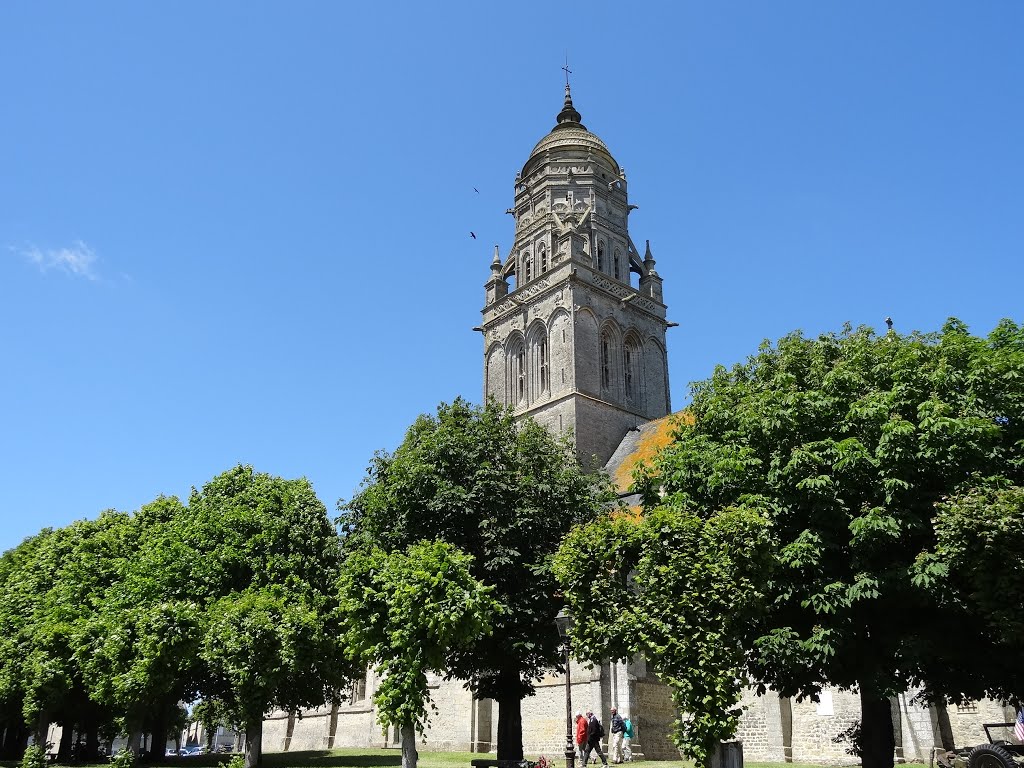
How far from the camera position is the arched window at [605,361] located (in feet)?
165

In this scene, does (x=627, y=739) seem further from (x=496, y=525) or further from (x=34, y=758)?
(x=34, y=758)

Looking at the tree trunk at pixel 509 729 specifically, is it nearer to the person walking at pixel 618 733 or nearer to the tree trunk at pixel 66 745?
the person walking at pixel 618 733

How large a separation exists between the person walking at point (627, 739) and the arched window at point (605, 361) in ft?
80.6

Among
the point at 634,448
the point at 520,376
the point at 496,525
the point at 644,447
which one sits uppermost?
the point at 520,376

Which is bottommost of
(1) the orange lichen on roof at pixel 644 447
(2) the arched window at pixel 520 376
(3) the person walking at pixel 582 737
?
(3) the person walking at pixel 582 737

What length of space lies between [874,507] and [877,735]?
5.20 meters

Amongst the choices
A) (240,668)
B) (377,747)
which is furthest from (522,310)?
(240,668)

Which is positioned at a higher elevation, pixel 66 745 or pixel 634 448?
pixel 634 448

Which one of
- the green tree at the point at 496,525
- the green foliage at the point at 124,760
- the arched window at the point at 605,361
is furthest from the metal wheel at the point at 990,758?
the arched window at the point at 605,361

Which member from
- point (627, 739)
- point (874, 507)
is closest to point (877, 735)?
point (874, 507)

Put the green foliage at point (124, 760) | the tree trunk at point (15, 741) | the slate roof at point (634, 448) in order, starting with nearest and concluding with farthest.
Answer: the green foliage at point (124, 760) < the tree trunk at point (15, 741) < the slate roof at point (634, 448)

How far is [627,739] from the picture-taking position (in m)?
27.7

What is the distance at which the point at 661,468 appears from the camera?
68.9ft

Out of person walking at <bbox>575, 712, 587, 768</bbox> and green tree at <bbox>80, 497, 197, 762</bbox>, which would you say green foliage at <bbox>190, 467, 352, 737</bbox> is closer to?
green tree at <bbox>80, 497, 197, 762</bbox>
